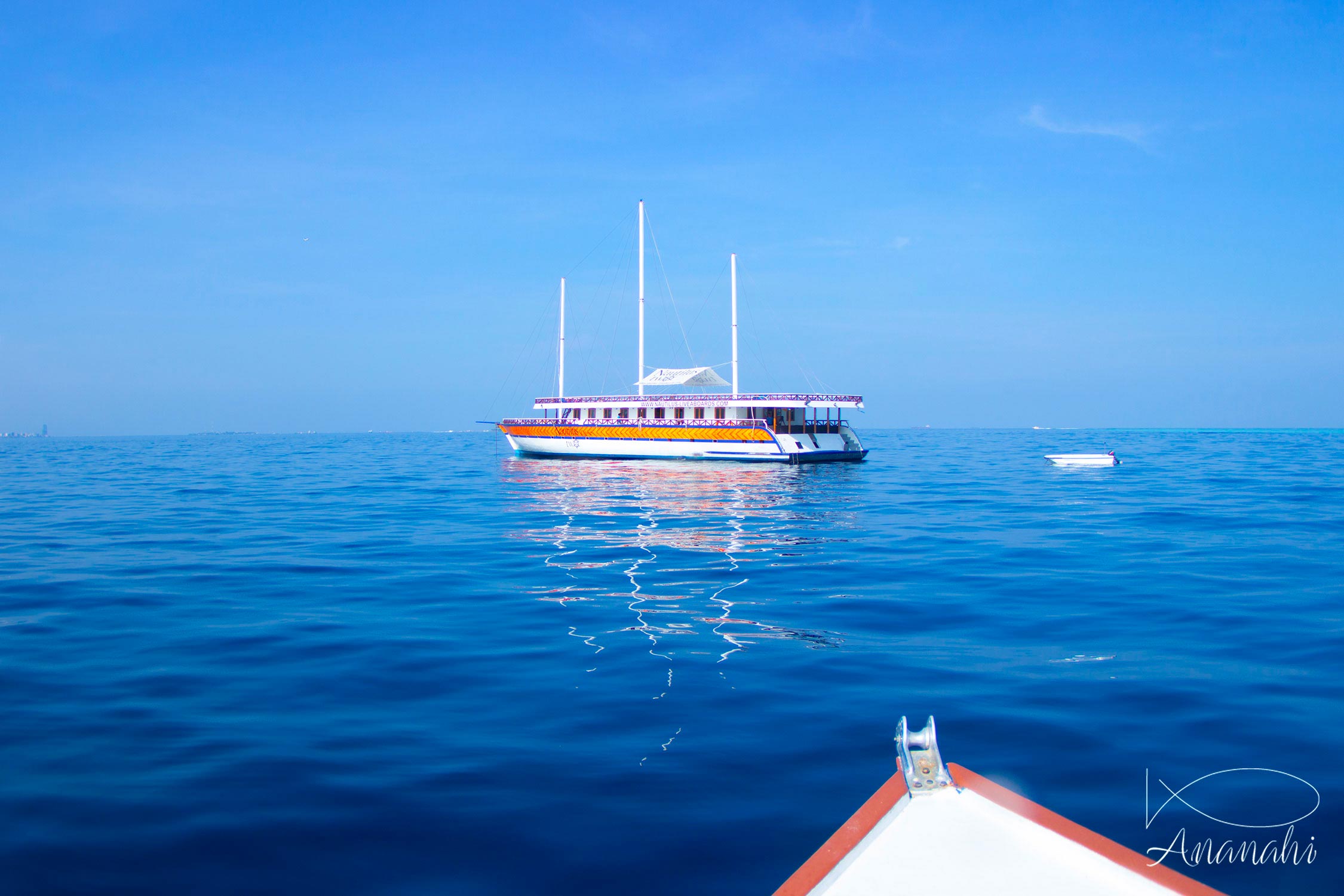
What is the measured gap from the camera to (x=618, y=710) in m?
7.11

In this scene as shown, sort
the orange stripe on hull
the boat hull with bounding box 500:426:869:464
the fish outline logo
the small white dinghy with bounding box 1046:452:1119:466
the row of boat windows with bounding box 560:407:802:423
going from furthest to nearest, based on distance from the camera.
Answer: the small white dinghy with bounding box 1046:452:1119:466 → the row of boat windows with bounding box 560:407:802:423 → the orange stripe on hull → the boat hull with bounding box 500:426:869:464 → the fish outline logo

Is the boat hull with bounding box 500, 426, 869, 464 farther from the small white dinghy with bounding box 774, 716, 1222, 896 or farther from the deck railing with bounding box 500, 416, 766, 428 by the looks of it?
the small white dinghy with bounding box 774, 716, 1222, 896

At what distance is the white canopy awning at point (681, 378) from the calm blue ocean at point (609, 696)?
36.4 meters

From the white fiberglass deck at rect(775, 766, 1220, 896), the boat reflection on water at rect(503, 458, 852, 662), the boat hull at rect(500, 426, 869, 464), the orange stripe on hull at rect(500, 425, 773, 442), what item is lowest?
the boat reflection on water at rect(503, 458, 852, 662)

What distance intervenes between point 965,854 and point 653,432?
46.3m

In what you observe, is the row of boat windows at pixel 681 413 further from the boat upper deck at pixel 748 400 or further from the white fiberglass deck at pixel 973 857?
the white fiberglass deck at pixel 973 857

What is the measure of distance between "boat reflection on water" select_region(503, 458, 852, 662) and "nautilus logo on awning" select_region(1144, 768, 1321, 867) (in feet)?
13.3

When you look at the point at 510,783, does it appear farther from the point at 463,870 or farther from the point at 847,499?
the point at 847,499

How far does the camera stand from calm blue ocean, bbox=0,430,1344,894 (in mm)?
4902

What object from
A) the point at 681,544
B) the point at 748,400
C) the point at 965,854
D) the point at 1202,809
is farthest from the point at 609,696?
the point at 748,400

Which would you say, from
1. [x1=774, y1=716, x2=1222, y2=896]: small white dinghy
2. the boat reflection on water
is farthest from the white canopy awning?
[x1=774, y1=716, x2=1222, y2=896]: small white dinghy

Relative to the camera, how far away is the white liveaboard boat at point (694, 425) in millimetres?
47125

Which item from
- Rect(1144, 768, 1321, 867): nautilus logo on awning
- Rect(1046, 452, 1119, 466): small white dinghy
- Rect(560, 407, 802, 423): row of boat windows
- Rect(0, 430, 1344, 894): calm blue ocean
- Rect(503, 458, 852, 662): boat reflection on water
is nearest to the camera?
Rect(1144, 768, 1321, 867): nautilus logo on awning

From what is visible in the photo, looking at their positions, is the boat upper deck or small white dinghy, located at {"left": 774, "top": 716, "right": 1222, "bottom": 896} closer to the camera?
small white dinghy, located at {"left": 774, "top": 716, "right": 1222, "bottom": 896}
